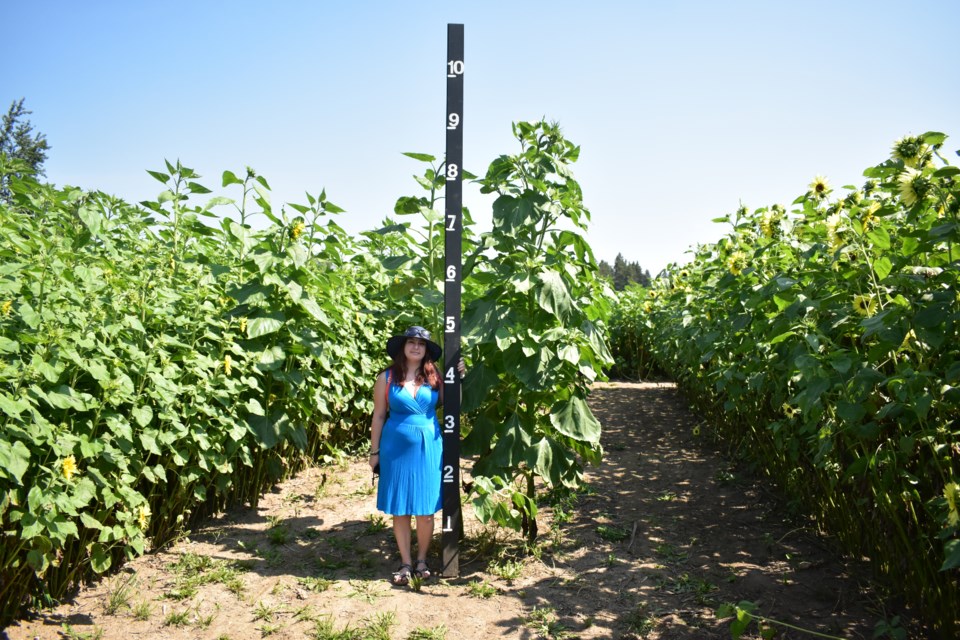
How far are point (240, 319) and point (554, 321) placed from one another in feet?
6.22

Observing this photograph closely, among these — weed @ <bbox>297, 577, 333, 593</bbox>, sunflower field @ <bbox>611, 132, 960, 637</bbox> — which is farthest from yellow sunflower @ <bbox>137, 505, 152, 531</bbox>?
sunflower field @ <bbox>611, 132, 960, 637</bbox>

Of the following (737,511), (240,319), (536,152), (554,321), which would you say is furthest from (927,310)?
(240,319)

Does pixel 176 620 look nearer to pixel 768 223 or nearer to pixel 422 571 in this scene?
pixel 422 571

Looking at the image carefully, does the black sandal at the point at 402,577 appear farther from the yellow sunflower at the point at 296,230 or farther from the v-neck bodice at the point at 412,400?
the yellow sunflower at the point at 296,230

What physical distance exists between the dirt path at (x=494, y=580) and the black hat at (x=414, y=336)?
3.76ft

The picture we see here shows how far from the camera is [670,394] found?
409 inches

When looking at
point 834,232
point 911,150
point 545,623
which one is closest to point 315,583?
point 545,623

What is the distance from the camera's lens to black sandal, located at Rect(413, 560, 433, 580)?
3.76 m

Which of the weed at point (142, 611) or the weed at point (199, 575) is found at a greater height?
the weed at point (199, 575)

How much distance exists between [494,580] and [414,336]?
1408 millimetres

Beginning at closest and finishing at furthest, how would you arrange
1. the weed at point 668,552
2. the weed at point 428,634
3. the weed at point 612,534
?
1. the weed at point 428,634
2. the weed at point 668,552
3. the weed at point 612,534

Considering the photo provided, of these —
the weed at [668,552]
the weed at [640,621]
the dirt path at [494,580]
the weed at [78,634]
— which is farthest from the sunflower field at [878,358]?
the weed at [78,634]

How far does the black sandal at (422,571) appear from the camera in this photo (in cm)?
376

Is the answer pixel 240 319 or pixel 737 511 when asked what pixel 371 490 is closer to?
pixel 240 319
